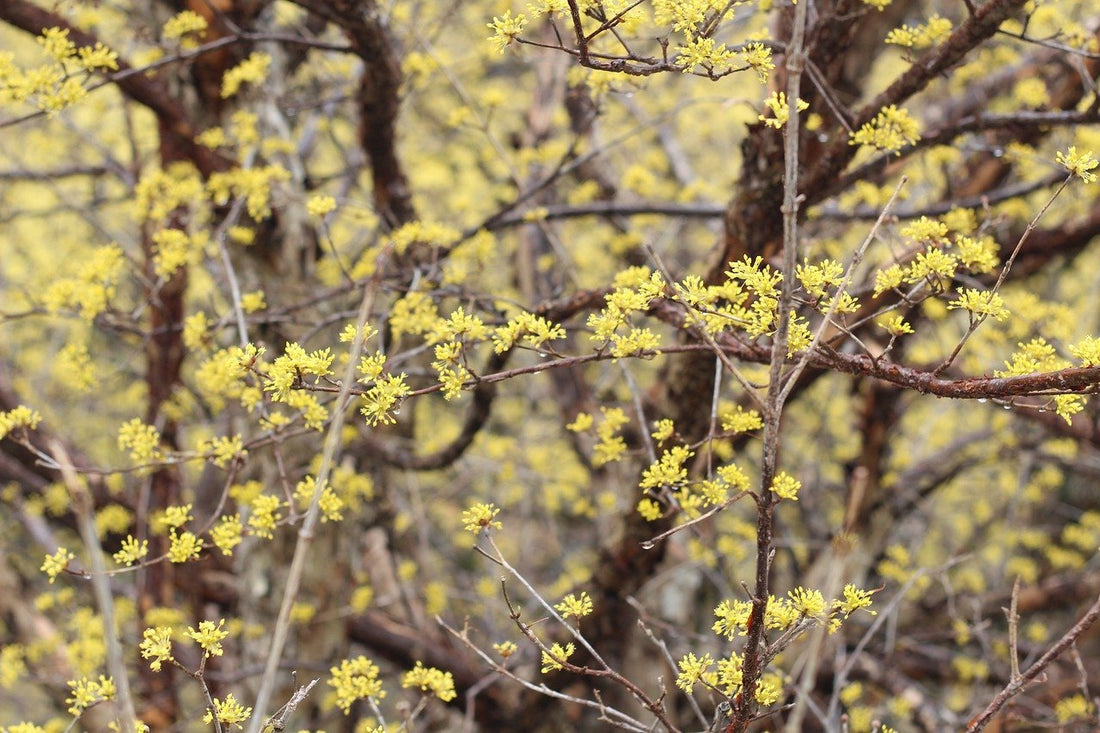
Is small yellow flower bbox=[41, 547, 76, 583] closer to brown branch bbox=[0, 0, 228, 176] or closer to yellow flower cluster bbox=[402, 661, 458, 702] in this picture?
yellow flower cluster bbox=[402, 661, 458, 702]

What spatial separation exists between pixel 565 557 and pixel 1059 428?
366 centimetres

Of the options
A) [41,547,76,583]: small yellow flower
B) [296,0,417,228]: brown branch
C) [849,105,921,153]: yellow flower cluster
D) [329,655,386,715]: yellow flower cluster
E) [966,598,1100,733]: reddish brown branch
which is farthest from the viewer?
[296,0,417,228]: brown branch

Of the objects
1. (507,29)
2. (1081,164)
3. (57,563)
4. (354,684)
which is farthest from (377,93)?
(1081,164)

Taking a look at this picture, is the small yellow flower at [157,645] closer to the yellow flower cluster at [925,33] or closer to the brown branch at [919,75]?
the brown branch at [919,75]

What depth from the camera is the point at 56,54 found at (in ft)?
7.76

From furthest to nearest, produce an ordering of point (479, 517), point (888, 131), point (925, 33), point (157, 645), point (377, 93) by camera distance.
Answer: point (377, 93) → point (925, 33) → point (888, 131) → point (479, 517) → point (157, 645)

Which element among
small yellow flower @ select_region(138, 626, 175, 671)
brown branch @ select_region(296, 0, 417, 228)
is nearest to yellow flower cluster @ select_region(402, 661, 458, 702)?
small yellow flower @ select_region(138, 626, 175, 671)

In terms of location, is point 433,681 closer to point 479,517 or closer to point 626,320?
point 479,517

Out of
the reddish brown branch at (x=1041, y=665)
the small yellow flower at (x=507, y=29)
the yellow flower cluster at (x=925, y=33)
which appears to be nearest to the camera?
the reddish brown branch at (x=1041, y=665)

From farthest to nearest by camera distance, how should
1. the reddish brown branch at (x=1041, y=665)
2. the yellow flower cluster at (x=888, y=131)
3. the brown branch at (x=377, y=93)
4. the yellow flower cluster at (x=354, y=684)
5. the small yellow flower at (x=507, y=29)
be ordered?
the brown branch at (x=377, y=93)
the yellow flower cluster at (x=888, y=131)
the yellow flower cluster at (x=354, y=684)
the small yellow flower at (x=507, y=29)
the reddish brown branch at (x=1041, y=665)

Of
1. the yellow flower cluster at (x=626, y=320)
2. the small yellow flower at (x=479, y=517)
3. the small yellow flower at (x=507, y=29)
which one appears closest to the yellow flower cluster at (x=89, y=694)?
the small yellow flower at (x=479, y=517)

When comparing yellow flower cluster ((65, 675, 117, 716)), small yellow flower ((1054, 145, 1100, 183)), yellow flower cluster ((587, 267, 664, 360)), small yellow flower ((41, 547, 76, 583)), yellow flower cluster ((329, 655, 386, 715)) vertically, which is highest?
small yellow flower ((1054, 145, 1100, 183))

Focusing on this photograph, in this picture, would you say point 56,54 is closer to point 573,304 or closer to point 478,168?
point 573,304

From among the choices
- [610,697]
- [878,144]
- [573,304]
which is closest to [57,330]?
[610,697]
